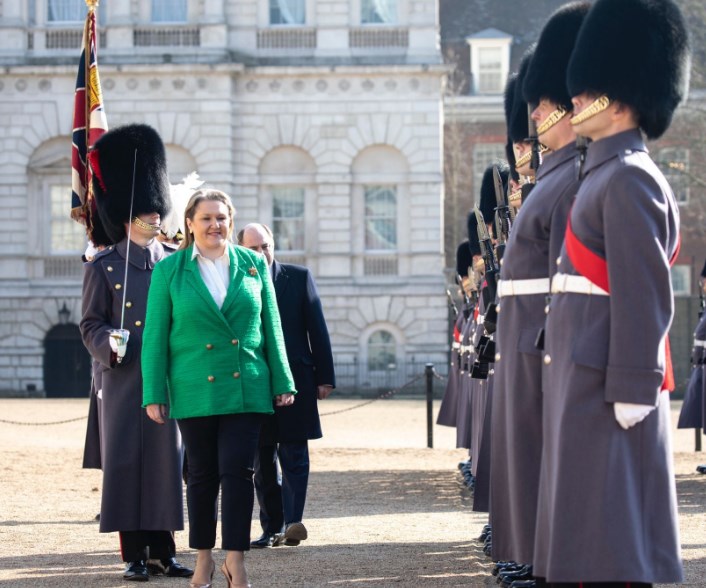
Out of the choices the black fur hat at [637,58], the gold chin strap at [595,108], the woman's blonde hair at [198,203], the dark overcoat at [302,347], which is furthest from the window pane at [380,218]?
the gold chin strap at [595,108]

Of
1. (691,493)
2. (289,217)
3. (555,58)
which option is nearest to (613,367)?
(555,58)

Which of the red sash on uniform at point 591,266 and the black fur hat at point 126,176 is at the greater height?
the black fur hat at point 126,176

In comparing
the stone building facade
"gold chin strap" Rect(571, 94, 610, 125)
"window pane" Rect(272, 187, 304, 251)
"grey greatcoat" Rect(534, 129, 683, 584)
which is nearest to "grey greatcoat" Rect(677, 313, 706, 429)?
"gold chin strap" Rect(571, 94, 610, 125)

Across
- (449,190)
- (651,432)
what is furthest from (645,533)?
(449,190)

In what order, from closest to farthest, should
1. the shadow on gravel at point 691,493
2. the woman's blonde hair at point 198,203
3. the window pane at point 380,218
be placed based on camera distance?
the woman's blonde hair at point 198,203, the shadow on gravel at point 691,493, the window pane at point 380,218

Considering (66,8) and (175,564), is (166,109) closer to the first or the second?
(66,8)

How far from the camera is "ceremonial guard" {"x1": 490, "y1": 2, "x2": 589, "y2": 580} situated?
5.75m

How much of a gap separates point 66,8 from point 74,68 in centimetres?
199

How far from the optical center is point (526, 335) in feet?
19.4

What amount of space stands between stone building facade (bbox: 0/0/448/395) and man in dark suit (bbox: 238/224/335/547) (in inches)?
927

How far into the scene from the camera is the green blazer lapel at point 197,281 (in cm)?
707

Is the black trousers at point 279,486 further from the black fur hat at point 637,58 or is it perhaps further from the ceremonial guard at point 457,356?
the ceremonial guard at point 457,356

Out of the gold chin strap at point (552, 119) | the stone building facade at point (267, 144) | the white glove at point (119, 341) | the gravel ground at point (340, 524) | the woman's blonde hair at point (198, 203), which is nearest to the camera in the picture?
the gold chin strap at point (552, 119)

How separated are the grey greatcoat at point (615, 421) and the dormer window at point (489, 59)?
38584 mm
